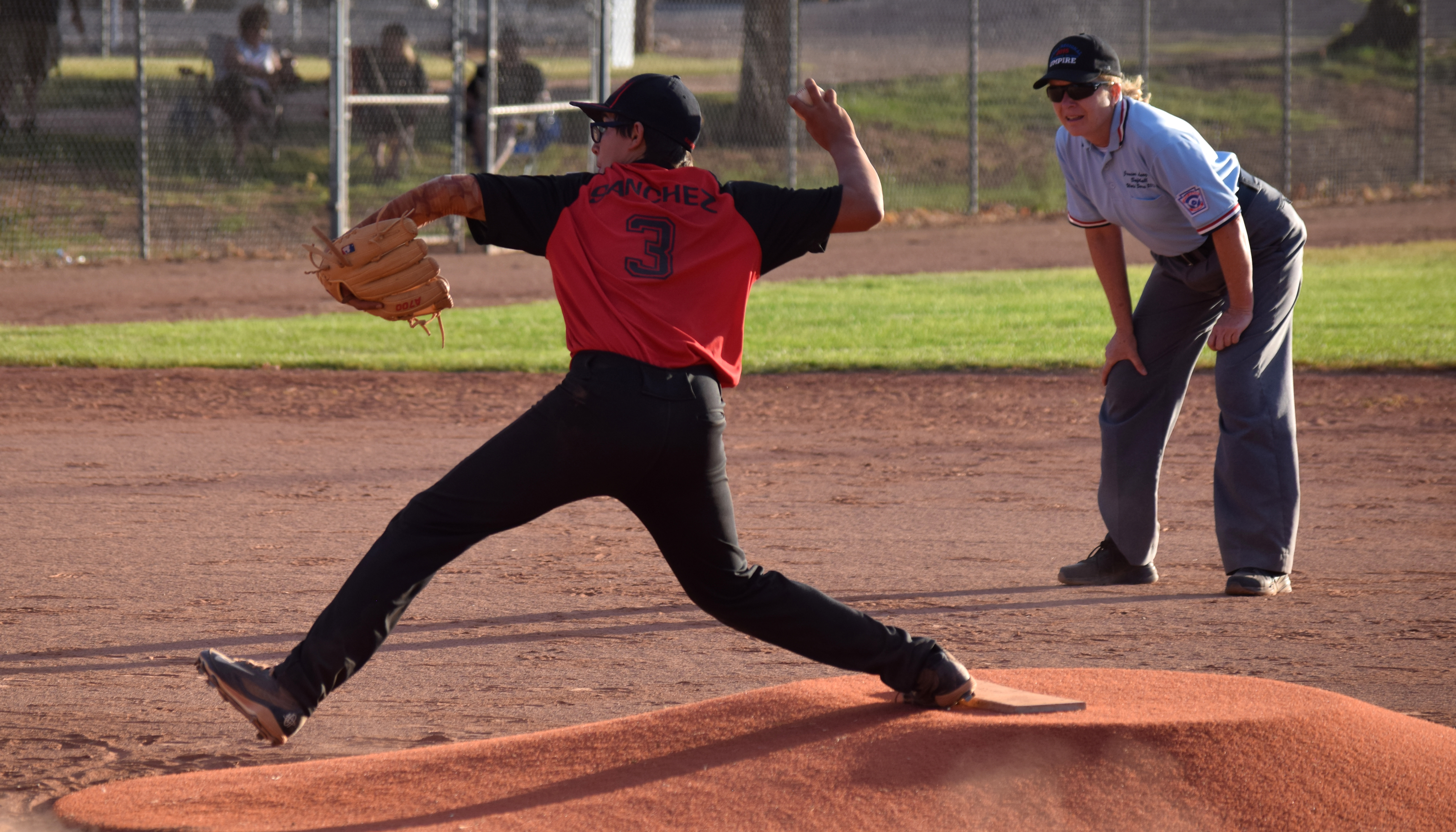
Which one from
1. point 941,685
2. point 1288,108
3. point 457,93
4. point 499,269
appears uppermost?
point 1288,108

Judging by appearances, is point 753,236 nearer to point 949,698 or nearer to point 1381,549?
point 949,698

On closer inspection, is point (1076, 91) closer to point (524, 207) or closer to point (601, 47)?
point (524, 207)

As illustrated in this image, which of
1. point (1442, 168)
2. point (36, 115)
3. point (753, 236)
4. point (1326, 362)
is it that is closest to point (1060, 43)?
point (753, 236)

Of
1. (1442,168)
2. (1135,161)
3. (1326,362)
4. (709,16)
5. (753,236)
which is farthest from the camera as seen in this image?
(709,16)

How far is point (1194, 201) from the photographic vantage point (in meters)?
4.71

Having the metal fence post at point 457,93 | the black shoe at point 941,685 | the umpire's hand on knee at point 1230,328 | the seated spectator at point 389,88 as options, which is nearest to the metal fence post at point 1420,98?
the metal fence post at point 457,93

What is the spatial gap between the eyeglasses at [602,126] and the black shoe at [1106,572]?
106 inches

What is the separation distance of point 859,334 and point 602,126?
7.98 meters

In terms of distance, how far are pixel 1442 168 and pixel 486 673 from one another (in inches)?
878

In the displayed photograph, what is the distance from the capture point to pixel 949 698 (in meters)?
3.57

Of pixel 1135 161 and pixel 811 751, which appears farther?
pixel 1135 161

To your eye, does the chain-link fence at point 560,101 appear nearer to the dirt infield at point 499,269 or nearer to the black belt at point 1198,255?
the dirt infield at point 499,269

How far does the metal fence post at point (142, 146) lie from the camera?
14.4 meters

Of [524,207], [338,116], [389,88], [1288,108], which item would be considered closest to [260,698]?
[524,207]
